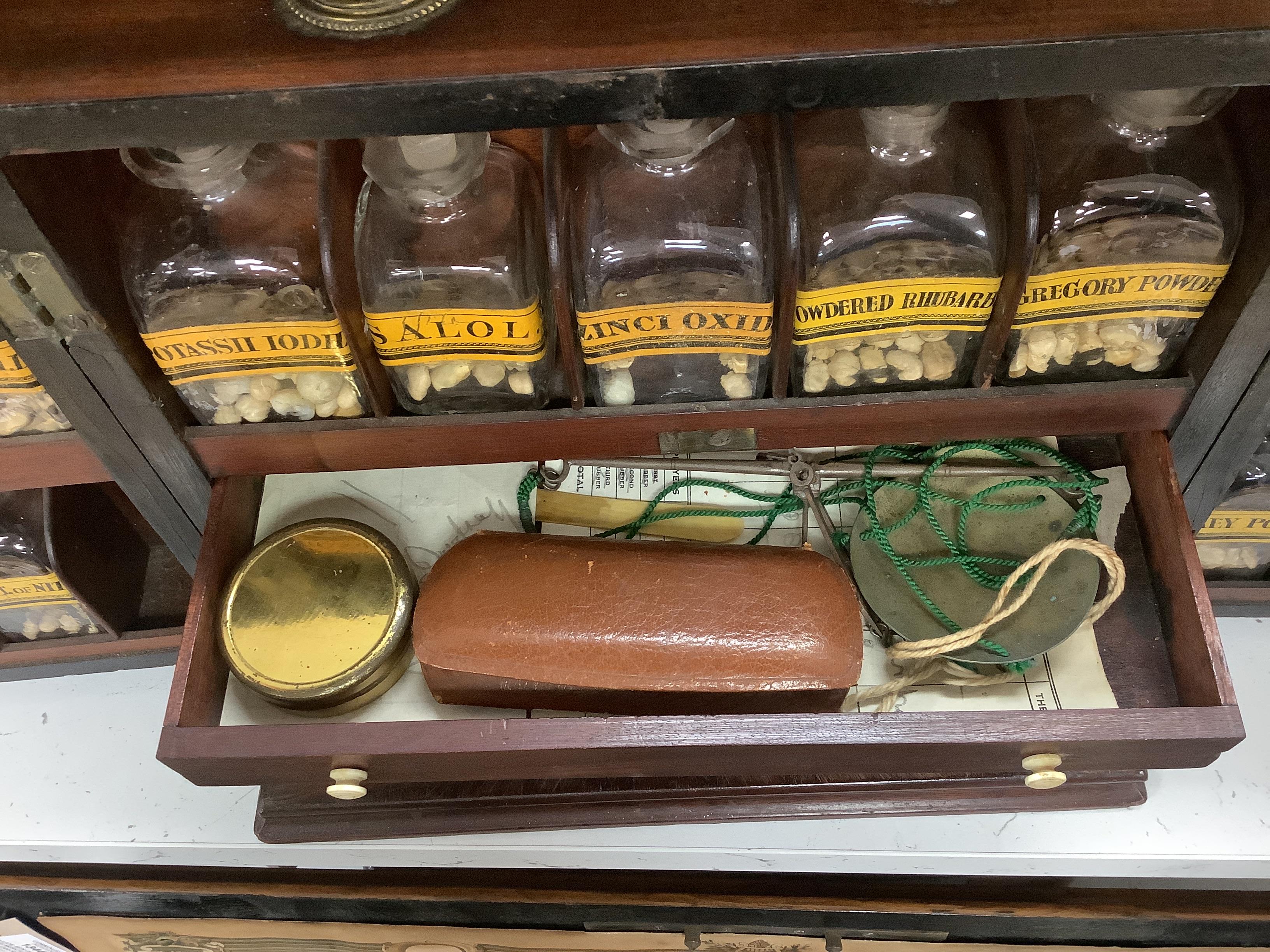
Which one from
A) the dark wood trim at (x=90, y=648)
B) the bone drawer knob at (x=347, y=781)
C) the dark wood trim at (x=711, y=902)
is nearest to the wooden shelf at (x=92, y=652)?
the dark wood trim at (x=90, y=648)

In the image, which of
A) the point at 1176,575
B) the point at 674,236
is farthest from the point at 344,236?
the point at 1176,575

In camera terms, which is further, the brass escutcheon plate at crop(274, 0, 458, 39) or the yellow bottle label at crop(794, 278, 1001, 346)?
the yellow bottle label at crop(794, 278, 1001, 346)

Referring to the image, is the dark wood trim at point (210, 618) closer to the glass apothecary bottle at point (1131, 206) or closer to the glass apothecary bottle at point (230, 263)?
the glass apothecary bottle at point (230, 263)

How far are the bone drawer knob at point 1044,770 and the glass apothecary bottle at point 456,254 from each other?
1.56ft

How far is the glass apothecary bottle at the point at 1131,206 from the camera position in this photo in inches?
25.5

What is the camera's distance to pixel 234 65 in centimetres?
52

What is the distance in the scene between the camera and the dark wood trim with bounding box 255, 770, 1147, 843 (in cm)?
87

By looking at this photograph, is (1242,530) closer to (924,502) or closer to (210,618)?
(924,502)

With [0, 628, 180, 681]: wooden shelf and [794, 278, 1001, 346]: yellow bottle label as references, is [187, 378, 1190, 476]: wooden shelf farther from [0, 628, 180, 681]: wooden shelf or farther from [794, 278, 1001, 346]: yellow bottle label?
[0, 628, 180, 681]: wooden shelf

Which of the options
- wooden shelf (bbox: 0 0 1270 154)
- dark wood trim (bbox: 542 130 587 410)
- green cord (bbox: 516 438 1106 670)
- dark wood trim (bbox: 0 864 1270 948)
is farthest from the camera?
dark wood trim (bbox: 0 864 1270 948)

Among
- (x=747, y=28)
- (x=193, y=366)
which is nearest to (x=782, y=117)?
(x=747, y=28)

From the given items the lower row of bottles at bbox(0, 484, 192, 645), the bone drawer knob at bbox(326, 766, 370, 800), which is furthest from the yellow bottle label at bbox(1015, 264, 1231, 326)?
the lower row of bottles at bbox(0, 484, 192, 645)

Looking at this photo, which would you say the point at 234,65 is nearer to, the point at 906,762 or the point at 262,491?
the point at 262,491

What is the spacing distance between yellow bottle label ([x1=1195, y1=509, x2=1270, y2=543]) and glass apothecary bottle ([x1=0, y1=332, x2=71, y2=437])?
944mm
